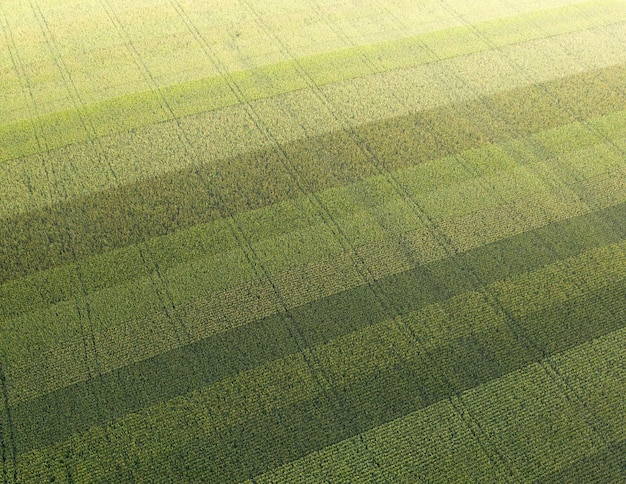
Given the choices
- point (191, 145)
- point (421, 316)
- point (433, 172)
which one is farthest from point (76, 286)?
point (433, 172)

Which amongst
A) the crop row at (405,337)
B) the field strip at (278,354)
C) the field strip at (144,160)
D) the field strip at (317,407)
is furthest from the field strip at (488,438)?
the field strip at (144,160)

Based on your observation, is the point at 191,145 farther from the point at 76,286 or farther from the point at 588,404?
the point at 588,404

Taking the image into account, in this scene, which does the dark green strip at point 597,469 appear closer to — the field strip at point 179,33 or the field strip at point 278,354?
the field strip at point 278,354

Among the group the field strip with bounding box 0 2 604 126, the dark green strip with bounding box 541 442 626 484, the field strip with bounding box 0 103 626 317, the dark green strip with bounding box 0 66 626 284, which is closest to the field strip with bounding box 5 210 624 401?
the field strip with bounding box 0 103 626 317

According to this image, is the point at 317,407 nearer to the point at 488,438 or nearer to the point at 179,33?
the point at 488,438

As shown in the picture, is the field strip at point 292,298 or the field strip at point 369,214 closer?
the field strip at point 292,298
